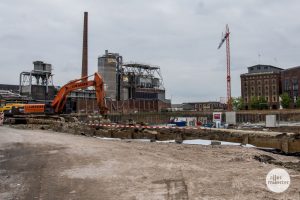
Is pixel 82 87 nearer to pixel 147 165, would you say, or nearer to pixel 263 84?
pixel 147 165

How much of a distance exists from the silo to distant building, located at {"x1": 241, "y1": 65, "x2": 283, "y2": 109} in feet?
171

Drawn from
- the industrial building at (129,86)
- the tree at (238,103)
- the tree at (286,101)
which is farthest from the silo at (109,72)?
the tree at (286,101)

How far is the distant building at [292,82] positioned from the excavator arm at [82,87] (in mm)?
100553

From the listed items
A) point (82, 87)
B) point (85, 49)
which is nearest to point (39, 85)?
point (85, 49)

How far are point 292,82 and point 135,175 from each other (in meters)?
125

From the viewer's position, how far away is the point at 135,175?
1055cm

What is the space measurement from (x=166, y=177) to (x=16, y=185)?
4.39m

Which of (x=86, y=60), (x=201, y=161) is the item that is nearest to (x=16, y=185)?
(x=201, y=161)

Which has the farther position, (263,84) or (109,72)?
(263,84)

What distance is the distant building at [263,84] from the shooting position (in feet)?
433

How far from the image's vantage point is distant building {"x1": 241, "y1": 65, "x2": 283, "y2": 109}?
433ft

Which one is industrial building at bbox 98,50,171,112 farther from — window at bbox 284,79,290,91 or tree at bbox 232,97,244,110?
window at bbox 284,79,290,91

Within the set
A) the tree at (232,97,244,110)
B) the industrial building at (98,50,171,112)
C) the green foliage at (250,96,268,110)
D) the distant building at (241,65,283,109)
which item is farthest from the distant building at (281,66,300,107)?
the industrial building at (98,50,171,112)

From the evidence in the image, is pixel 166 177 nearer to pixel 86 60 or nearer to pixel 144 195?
pixel 144 195
